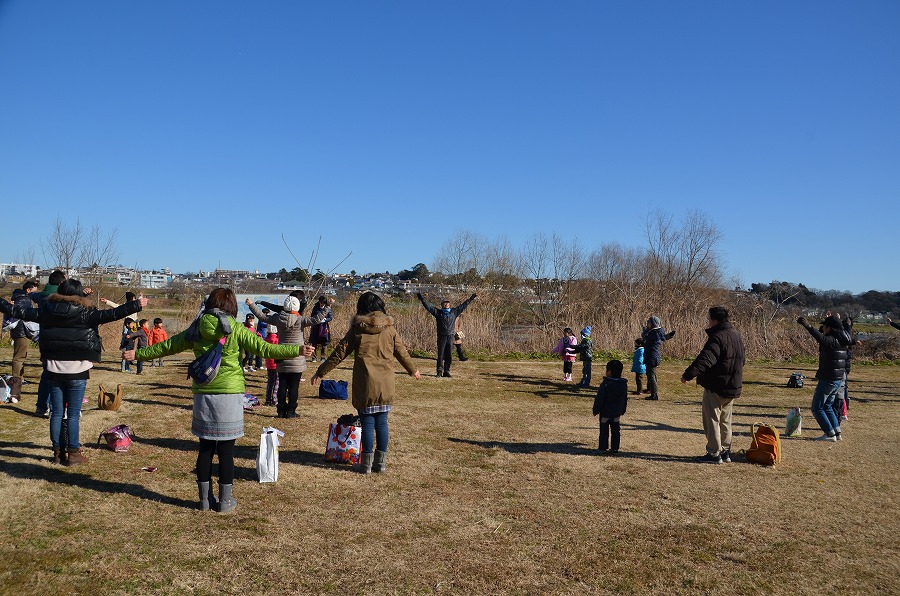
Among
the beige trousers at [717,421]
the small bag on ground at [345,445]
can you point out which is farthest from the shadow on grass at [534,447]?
the small bag on ground at [345,445]

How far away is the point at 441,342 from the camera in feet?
47.4

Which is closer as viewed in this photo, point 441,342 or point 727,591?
point 727,591

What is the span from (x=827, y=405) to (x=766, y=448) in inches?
92.9

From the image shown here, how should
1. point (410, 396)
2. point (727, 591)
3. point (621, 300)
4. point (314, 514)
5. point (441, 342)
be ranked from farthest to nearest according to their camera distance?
point (621, 300) → point (441, 342) → point (410, 396) → point (314, 514) → point (727, 591)

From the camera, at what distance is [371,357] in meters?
6.67

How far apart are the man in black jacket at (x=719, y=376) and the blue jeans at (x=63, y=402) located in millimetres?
6756

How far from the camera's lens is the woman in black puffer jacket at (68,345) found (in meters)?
6.24

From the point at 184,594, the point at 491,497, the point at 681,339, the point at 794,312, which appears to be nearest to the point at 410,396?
the point at 491,497

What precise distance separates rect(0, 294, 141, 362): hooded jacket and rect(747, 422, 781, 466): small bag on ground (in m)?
7.40

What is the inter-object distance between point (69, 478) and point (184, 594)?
9.90ft

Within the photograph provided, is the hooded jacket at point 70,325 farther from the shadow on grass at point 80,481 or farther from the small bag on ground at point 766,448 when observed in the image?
the small bag on ground at point 766,448

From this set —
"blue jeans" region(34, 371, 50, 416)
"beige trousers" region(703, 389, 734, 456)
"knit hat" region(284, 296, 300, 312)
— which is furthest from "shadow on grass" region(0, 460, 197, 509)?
"beige trousers" region(703, 389, 734, 456)

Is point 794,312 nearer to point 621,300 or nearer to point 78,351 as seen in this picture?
point 621,300

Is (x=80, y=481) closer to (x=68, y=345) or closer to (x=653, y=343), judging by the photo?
(x=68, y=345)
